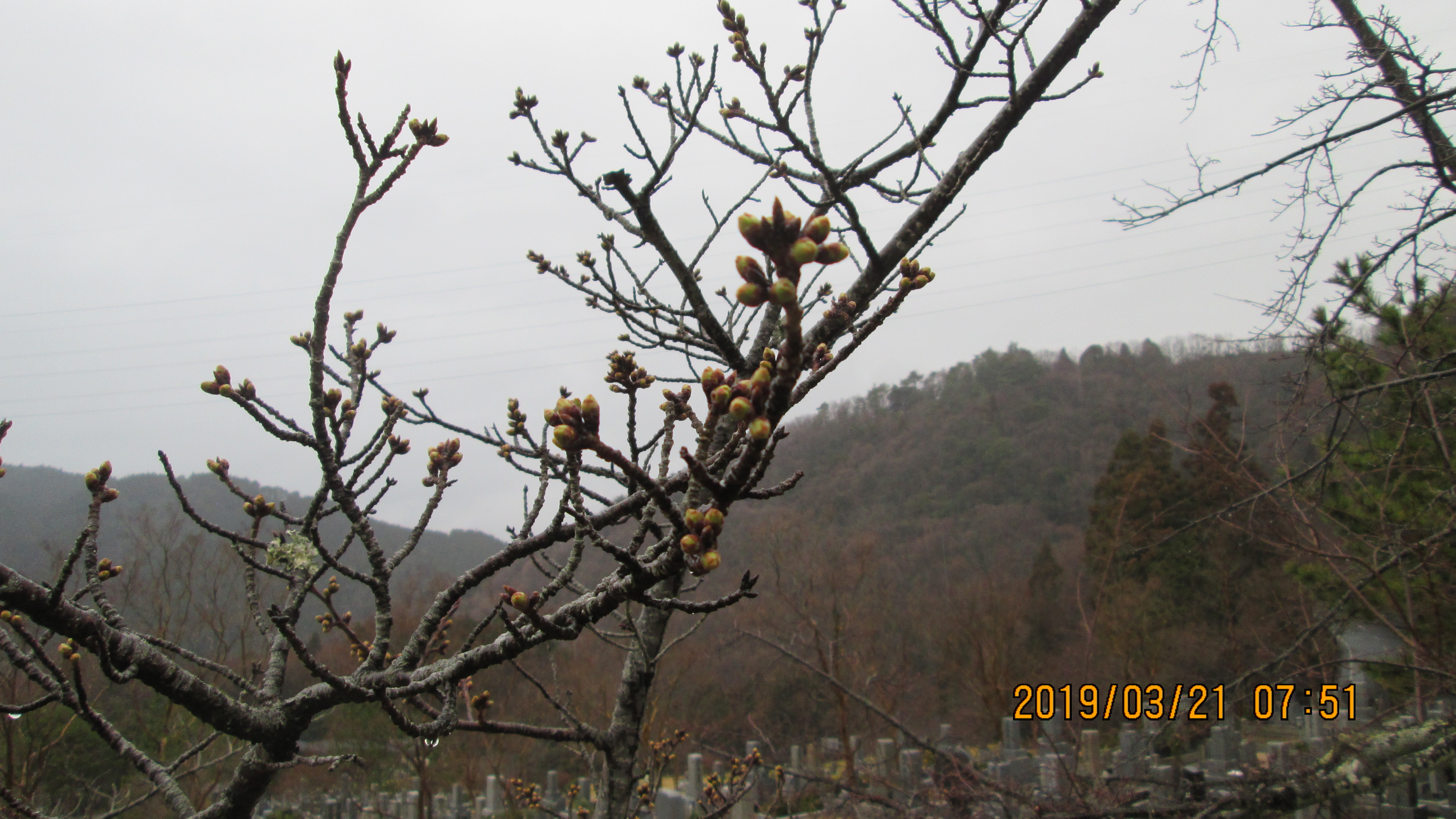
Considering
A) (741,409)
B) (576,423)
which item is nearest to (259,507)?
(576,423)

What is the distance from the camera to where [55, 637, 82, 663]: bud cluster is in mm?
1231

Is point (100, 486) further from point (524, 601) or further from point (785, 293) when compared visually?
point (785, 293)

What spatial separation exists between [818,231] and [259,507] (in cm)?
203

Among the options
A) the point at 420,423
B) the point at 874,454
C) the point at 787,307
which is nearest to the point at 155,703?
the point at 420,423

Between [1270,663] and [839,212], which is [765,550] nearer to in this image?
[1270,663]

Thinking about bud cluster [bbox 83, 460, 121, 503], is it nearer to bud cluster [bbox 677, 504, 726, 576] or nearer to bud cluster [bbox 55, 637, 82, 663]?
bud cluster [bbox 55, 637, 82, 663]

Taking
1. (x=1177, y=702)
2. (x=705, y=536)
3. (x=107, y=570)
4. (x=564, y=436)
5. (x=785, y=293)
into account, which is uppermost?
(x=785, y=293)

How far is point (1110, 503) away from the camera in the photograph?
22203 mm

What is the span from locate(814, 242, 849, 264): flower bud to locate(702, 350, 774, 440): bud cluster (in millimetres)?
125

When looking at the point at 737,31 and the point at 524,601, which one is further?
the point at 737,31

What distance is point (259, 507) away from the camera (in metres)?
1.97

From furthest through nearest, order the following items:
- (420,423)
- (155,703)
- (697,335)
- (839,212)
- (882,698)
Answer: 1. (882,698)
2. (155,703)
3. (697,335)
4. (839,212)
5. (420,423)

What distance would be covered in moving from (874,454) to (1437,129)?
30712 millimetres

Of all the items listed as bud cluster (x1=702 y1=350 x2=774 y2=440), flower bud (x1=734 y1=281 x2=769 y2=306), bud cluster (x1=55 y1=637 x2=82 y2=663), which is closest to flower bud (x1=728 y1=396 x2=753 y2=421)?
bud cluster (x1=702 y1=350 x2=774 y2=440)
